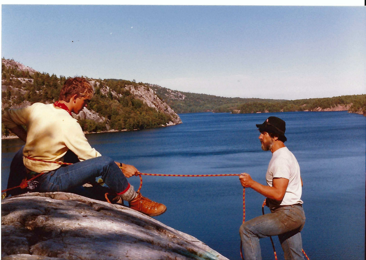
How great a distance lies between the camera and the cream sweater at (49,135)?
3385mm

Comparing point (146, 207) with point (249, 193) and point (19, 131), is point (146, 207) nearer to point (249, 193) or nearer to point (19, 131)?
point (19, 131)

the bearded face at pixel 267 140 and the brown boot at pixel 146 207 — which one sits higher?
the bearded face at pixel 267 140

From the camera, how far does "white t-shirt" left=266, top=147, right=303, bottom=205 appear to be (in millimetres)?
3182

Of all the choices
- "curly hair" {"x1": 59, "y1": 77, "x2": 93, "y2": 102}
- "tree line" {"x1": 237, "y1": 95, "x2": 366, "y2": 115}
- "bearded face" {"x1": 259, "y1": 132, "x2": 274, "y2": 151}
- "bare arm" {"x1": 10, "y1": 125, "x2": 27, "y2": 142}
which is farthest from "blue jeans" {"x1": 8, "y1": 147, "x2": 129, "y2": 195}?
"tree line" {"x1": 237, "y1": 95, "x2": 366, "y2": 115}

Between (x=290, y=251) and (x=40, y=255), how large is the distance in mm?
2372

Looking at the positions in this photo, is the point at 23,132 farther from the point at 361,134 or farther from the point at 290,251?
the point at 361,134

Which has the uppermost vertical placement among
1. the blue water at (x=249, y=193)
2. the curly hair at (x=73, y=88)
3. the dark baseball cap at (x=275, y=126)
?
the curly hair at (x=73, y=88)

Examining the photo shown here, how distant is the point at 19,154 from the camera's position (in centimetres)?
394

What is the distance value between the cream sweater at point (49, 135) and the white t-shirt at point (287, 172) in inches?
71.6

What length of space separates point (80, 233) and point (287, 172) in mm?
1945

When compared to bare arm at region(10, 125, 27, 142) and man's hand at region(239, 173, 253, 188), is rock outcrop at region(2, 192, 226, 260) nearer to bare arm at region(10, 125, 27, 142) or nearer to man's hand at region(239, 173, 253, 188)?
bare arm at region(10, 125, 27, 142)

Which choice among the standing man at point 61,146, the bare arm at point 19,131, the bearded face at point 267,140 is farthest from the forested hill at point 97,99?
the bearded face at point 267,140

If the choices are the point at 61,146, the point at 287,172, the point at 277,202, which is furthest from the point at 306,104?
the point at 61,146

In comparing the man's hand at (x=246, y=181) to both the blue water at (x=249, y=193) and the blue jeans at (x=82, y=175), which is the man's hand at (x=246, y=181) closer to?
the blue jeans at (x=82, y=175)
